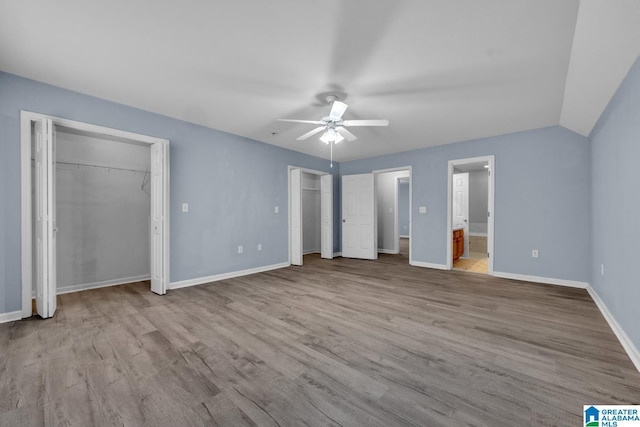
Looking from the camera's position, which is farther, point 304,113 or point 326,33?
point 304,113

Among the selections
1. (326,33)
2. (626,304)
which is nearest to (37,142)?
(326,33)

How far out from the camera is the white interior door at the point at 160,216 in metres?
3.66

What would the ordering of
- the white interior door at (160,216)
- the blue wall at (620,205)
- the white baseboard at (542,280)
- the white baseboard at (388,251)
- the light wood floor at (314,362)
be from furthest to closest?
the white baseboard at (388,251) < the white baseboard at (542,280) < the white interior door at (160,216) < the blue wall at (620,205) < the light wood floor at (314,362)

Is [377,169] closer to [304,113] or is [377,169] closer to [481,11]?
[304,113]

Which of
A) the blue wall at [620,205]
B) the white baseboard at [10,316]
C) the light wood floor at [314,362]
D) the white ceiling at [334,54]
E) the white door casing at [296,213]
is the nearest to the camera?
the light wood floor at [314,362]

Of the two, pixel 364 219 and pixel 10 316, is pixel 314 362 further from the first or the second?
pixel 364 219

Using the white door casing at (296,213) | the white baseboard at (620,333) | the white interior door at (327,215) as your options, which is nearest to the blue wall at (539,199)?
the white baseboard at (620,333)

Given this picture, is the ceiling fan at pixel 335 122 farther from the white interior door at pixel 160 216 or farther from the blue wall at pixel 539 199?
the blue wall at pixel 539 199

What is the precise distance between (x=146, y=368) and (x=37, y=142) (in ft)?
9.26

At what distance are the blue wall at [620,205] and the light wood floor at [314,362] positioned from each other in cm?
33

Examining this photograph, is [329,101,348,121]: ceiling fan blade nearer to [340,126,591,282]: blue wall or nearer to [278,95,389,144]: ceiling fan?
[278,95,389,144]: ceiling fan

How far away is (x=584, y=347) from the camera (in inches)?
84.7

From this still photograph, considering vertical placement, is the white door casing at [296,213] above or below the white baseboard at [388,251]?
above

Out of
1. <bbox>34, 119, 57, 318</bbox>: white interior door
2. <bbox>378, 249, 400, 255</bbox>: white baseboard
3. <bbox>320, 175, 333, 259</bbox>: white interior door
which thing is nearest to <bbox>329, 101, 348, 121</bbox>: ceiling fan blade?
<bbox>34, 119, 57, 318</bbox>: white interior door
